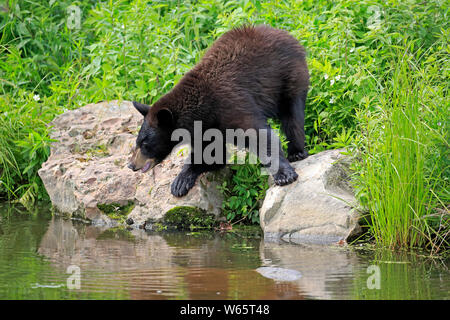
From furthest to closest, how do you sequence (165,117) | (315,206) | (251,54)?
(251,54), (165,117), (315,206)

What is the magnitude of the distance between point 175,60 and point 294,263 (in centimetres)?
375

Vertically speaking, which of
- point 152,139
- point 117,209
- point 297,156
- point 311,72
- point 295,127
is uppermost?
point 311,72

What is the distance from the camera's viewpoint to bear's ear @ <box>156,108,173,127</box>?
6418mm

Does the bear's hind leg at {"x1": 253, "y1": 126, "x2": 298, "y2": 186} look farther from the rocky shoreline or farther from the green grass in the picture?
the green grass

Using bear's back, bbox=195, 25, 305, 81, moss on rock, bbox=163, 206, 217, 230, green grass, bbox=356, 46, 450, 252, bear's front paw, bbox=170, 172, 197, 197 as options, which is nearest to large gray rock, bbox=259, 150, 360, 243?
green grass, bbox=356, 46, 450, 252

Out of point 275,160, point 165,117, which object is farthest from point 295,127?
point 165,117

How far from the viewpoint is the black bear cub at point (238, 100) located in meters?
6.57

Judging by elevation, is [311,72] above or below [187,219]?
above

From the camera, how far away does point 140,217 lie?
7.22 meters

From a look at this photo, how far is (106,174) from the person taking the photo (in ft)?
24.8

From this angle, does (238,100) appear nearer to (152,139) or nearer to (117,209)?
(152,139)

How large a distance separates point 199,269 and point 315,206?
4.65 feet
